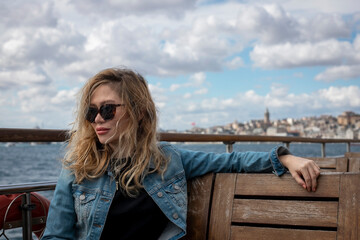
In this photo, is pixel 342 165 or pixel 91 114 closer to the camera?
pixel 91 114

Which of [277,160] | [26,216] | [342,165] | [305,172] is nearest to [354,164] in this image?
[342,165]

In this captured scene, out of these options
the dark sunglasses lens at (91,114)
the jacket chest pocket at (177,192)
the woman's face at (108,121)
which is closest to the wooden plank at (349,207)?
the jacket chest pocket at (177,192)

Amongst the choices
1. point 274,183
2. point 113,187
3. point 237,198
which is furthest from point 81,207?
point 274,183

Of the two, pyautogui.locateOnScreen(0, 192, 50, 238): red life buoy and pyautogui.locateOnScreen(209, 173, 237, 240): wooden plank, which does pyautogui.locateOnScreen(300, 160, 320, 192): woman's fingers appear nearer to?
pyautogui.locateOnScreen(209, 173, 237, 240): wooden plank

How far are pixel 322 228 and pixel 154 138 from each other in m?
0.98

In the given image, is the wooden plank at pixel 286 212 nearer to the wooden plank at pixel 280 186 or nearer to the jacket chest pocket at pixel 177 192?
the wooden plank at pixel 280 186

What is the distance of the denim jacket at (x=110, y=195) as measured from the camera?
1.96 meters

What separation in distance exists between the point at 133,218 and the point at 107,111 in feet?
Answer: 1.85

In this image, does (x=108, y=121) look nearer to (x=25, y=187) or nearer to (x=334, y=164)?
(x=25, y=187)

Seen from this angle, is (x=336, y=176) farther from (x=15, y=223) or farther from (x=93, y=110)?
(x=15, y=223)

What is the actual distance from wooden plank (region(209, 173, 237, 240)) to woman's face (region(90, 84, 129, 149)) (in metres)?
0.59

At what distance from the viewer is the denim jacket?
1960 mm

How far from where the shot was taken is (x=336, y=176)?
180 centimetres

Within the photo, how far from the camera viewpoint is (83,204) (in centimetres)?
200
